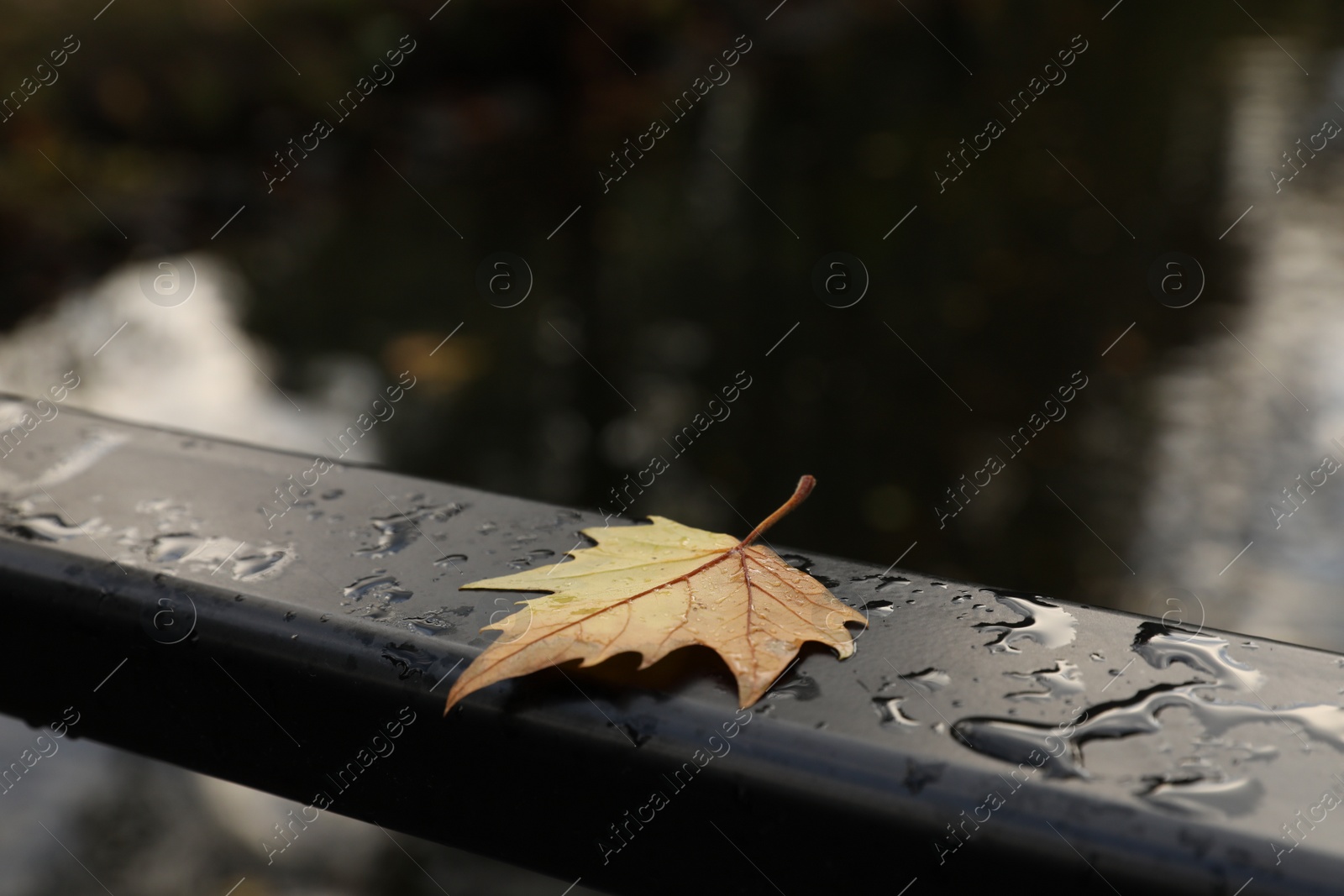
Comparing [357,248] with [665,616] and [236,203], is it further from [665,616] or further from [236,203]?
[665,616]

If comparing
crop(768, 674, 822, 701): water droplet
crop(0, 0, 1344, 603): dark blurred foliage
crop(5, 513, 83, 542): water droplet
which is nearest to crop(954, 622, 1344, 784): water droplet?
crop(768, 674, 822, 701): water droplet

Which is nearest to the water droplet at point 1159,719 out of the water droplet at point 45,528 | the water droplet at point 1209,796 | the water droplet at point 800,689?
the water droplet at point 1209,796

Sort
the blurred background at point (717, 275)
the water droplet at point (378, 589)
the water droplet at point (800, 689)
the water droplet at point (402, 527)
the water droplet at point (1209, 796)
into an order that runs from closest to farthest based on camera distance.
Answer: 1. the water droplet at point (1209, 796)
2. the water droplet at point (800, 689)
3. the water droplet at point (378, 589)
4. the water droplet at point (402, 527)
5. the blurred background at point (717, 275)

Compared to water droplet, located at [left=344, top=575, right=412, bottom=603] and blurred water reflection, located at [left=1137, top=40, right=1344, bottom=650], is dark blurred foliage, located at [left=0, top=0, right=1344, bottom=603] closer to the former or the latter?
blurred water reflection, located at [left=1137, top=40, right=1344, bottom=650]

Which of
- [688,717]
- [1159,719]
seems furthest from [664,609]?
[1159,719]

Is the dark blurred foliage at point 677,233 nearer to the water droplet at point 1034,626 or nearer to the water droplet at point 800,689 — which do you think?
the water droplet at point 1034,626

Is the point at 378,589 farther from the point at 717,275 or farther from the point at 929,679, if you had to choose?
the point at 717,275
